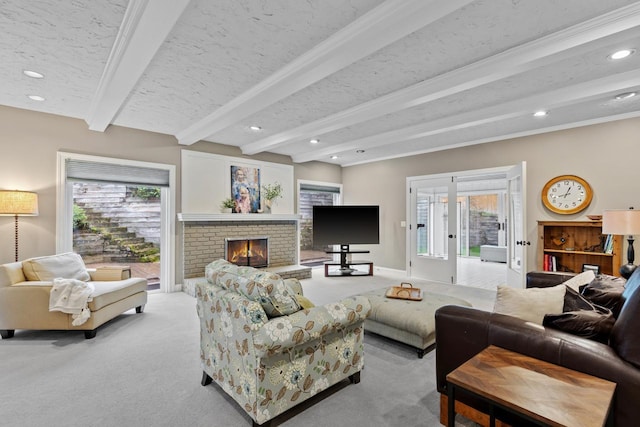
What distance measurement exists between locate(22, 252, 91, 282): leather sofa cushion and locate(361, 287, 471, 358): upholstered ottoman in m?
3.46

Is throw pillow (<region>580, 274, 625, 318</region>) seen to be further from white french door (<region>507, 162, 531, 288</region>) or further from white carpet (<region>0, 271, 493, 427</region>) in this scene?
white french door (<region>507, 162, 531, 288</region>)

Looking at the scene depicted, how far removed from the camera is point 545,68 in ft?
8.96

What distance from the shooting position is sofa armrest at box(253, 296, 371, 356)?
1.64 meters

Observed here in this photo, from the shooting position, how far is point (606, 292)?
1.89 m

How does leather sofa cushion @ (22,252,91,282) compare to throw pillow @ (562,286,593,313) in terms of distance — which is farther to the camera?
leather sofa cushion @ (22,252,91,282)

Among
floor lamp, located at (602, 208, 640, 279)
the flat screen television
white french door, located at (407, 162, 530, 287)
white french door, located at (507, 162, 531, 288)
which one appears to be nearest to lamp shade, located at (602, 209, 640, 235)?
floor lamp, located at (602, 208, 640, 279)

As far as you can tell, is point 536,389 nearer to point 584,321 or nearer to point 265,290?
point 584,321

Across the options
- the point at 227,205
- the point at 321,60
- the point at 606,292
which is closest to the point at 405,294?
the point at 606,292

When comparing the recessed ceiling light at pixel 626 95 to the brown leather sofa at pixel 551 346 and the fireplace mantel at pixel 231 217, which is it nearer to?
the brown leather sofa at pixel 551 346

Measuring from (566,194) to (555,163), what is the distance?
0.48 m

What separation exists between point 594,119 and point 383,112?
298 centimetres

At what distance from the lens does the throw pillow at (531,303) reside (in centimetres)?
178

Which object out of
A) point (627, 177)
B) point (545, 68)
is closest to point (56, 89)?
point (545, 68)

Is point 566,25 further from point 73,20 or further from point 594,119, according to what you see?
point 73,20
